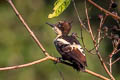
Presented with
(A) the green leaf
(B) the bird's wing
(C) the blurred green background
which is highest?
(A) the green leaf

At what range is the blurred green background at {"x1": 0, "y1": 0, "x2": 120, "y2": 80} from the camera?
39.4 feet

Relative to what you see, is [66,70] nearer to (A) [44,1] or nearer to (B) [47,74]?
(B) [47,74]

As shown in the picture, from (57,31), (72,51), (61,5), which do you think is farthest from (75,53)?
(61,5)

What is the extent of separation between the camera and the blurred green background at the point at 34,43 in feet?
39.4

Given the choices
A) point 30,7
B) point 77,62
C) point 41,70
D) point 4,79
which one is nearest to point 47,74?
point 41,70

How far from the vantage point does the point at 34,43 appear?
1254cm

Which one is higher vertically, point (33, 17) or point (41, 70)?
point (33, 17)

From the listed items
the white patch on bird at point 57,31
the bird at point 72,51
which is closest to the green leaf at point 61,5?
the bird at point 72,51

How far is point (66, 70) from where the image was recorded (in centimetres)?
1221

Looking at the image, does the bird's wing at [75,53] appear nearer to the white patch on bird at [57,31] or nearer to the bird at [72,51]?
the bird at [72,51]

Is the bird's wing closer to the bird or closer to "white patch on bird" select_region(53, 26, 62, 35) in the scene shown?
the bird

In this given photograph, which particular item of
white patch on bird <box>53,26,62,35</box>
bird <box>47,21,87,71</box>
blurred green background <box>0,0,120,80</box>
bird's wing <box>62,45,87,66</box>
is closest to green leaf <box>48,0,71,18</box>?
bird <box>47,21,87,71</box>

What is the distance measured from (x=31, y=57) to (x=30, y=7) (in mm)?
2278

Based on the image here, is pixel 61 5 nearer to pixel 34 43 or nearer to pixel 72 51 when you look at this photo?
pixel 72 51
